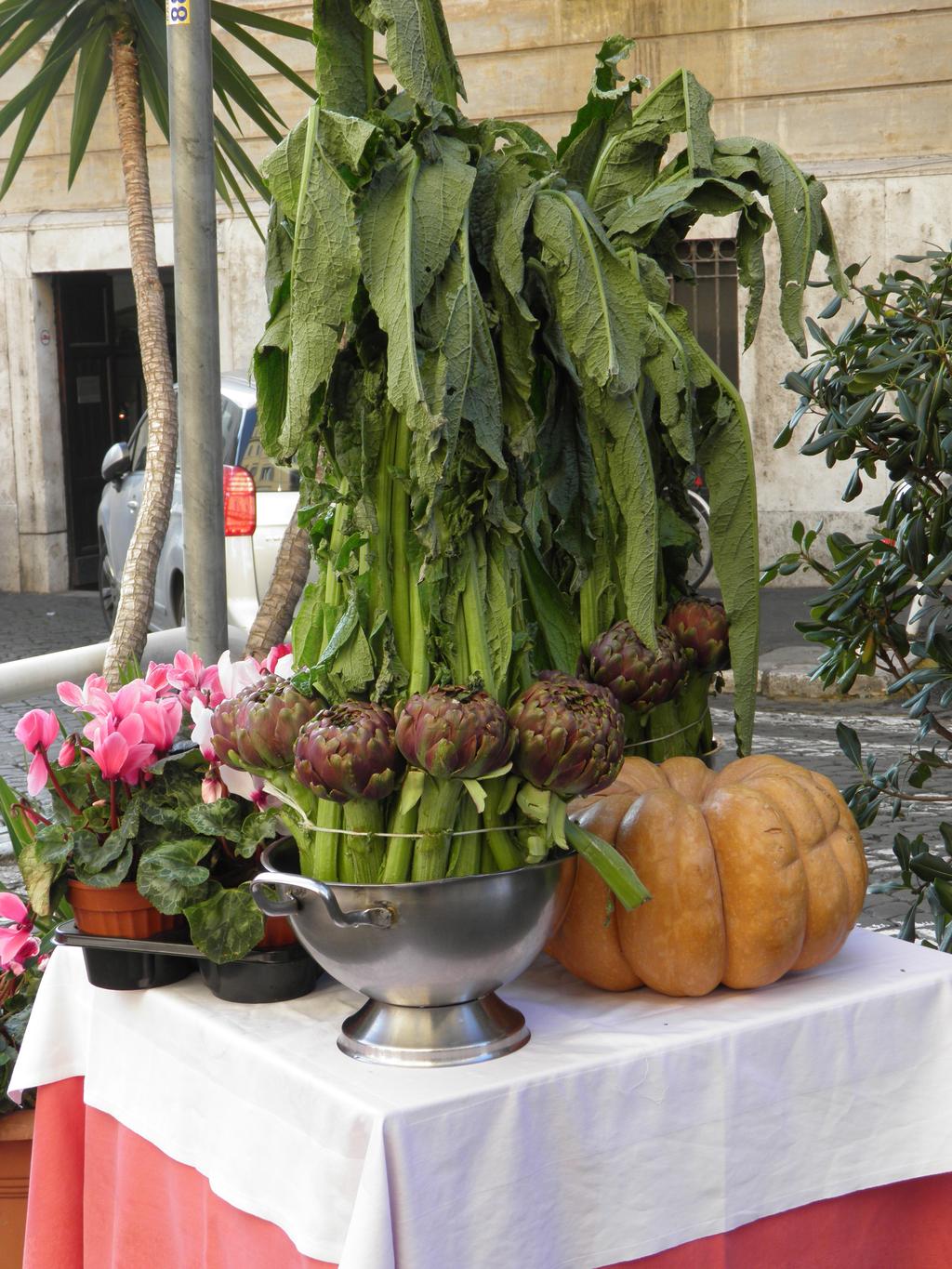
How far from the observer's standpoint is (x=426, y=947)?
1.68m

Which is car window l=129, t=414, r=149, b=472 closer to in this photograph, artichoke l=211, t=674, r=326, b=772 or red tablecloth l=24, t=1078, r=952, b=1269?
red tablecloth l=24, t=1078, r=952, b=1269

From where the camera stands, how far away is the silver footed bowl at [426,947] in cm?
167

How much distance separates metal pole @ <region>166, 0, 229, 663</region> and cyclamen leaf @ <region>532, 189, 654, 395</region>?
1221 mm

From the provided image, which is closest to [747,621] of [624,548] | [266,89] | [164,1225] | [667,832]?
[624,548]

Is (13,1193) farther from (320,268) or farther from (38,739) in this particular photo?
(320,268)

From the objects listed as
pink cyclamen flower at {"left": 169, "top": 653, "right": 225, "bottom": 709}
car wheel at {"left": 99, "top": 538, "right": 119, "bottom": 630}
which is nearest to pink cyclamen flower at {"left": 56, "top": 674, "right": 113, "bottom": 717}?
pink cyclamen flower at {"left": 169, "top": 653, "right": 225, "bottom": 709}

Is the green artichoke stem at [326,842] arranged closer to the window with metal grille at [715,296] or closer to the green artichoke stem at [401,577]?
the green artichoke stem at [401,577]

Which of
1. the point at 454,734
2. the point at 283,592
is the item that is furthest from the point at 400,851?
the point at 283,592

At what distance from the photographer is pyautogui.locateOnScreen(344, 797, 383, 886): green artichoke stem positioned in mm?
1700

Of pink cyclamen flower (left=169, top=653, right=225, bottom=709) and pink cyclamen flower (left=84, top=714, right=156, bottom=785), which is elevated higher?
pink cyclamen flower (left=169, top=653, right=225, bottom=709)

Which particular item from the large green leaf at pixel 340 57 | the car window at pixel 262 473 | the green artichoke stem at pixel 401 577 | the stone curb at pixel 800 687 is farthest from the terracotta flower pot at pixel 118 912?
the car window at pixel 262 473

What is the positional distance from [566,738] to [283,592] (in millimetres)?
2489

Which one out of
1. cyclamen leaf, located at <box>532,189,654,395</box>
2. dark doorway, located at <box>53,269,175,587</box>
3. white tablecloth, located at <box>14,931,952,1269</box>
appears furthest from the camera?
dark doorway, located at <box>53,269,175,587</box>

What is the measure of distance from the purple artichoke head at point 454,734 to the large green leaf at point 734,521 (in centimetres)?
58
